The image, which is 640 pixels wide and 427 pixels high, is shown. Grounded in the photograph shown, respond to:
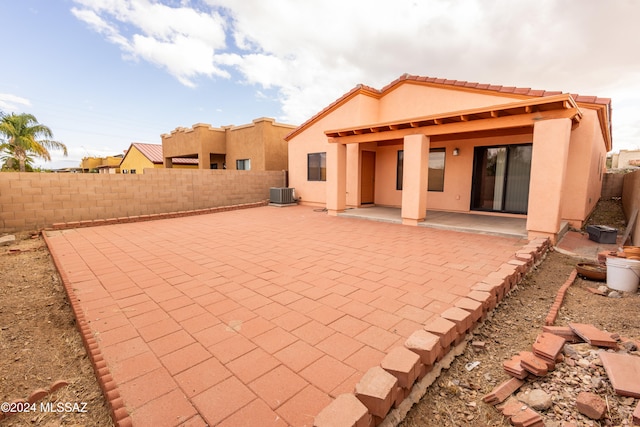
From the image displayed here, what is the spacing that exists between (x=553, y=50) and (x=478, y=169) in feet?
17.8

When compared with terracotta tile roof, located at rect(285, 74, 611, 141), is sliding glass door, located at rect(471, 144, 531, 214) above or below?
below

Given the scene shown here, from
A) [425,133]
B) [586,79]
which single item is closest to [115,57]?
[425,133]

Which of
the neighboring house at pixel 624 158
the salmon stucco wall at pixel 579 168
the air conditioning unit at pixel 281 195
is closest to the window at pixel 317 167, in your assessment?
the air conditioning unit at pixel 281 195

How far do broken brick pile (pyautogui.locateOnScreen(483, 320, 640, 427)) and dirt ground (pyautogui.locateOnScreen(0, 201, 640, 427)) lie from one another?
0.19 ft

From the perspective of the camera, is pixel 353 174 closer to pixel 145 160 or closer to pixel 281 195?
pixel 281 195

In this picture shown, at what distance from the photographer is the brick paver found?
188cm

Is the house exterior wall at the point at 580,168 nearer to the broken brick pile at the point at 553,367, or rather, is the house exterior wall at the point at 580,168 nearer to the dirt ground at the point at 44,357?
the broken brick pile at the point at 553,367

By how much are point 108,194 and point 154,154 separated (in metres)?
20.3

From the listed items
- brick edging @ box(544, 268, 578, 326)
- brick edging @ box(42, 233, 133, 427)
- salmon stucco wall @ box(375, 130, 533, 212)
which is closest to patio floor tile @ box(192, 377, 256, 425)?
brick edging @ box(42, 233, 133, 427)

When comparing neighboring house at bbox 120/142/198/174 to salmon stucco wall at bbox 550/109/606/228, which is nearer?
salmon stucco wall at bbox 550/109/606/228

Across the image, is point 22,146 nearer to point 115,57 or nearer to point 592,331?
point 115,57

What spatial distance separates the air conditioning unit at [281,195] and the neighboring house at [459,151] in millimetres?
511

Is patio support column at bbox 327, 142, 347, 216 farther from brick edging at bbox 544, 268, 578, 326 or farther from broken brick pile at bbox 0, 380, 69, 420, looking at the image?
broken brick pile at bbox 0, 380, 69, 420

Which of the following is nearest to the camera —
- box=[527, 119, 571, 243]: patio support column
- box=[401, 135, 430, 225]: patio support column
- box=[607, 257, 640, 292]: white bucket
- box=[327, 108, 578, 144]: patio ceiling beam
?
box=[607, 257, 640, 292]: white bucket
